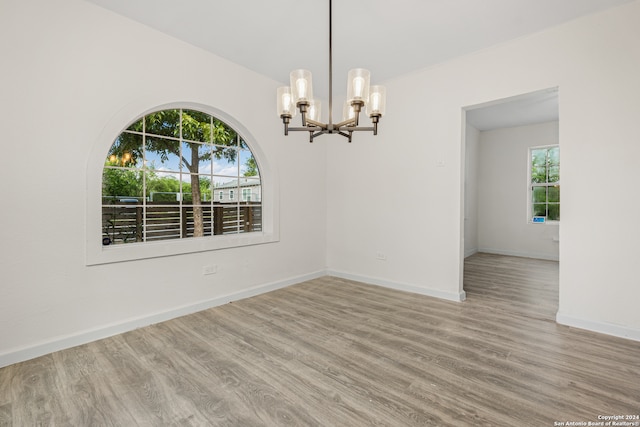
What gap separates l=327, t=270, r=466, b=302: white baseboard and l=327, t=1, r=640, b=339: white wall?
0.06ft

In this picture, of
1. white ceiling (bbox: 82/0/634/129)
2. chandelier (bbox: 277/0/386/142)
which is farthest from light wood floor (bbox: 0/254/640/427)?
white ceiling (bbox: 82/0/634/129)

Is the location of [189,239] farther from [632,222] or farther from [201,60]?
[632,222]

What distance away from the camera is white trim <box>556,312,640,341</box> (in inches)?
102

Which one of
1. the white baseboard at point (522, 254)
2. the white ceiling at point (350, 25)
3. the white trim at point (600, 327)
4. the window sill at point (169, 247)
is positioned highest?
the white ceiling at point (350, 25)

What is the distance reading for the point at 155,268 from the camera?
298 cm

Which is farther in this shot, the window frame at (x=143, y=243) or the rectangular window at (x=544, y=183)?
the rectangular window at (x=544, y=183)

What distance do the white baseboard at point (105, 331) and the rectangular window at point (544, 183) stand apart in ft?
20.8

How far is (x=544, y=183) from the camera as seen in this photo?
6.50m

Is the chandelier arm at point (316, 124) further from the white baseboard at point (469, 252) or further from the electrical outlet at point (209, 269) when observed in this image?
the white baseboard at point (469, 252)

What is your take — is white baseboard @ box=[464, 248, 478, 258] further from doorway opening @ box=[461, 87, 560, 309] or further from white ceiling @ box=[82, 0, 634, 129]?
white ceiling @ box=[82, 0, 634, 129]

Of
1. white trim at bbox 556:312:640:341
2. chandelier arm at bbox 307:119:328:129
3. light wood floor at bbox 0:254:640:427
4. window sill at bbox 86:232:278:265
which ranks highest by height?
chandelier arm at bbox 307:119:328:129

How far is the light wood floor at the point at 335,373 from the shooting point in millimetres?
1681

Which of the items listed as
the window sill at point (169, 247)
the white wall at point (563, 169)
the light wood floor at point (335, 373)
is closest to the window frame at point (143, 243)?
the window sill at point (169, 247)

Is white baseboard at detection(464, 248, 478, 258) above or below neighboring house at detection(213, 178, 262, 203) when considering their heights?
below
